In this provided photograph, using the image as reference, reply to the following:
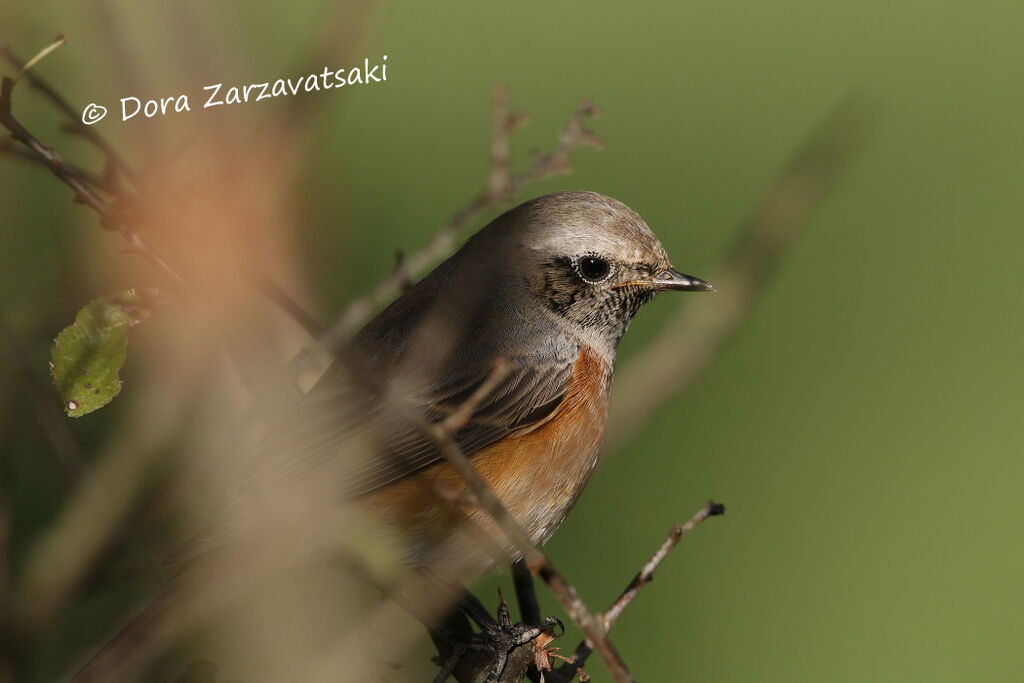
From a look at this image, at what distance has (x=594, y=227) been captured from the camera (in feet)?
10.4

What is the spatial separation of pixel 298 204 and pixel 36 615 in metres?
0.97

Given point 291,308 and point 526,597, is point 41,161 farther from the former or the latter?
point 526,597

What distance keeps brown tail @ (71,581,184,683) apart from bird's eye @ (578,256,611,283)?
4.76 feet

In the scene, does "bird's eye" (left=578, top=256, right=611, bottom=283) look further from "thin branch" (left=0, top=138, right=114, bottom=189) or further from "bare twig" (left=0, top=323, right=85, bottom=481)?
"thin branch" (left=0, top=138, right=114, bottom=189)

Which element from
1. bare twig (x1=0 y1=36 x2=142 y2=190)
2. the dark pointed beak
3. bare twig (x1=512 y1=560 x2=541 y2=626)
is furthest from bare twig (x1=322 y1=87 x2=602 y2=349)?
bare twig (x1=512 y1=560 x2=541 y2=626)

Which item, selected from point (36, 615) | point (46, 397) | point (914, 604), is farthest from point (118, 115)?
point (914, 604)

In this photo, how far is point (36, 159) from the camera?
1794mm

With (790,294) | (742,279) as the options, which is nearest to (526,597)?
(742,279)

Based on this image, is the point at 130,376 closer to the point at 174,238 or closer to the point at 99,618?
the point at 99,618

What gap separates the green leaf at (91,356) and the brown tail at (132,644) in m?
0.49

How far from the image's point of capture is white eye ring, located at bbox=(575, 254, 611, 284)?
3219 mm

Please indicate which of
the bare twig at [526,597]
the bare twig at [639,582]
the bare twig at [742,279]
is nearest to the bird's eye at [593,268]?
the bare twig at [742,279]

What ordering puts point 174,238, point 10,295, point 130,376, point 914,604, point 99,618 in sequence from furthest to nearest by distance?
1. point 914,604
2. point 130,376
3. point 99,618
4. point 10,295
5. point 174,238

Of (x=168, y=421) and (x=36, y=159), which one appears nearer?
(x=36, y=159)
